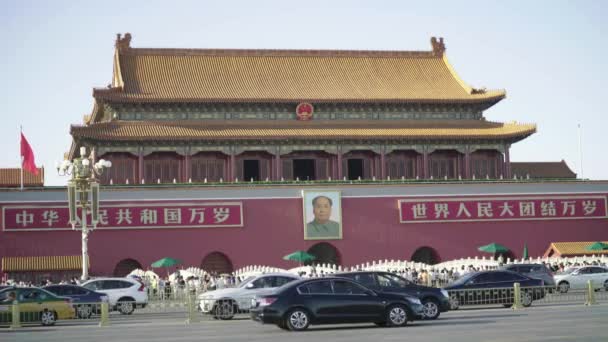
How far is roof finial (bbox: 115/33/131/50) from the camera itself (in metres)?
54.2

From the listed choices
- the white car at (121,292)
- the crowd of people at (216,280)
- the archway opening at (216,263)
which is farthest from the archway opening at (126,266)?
the white car at (121,292)

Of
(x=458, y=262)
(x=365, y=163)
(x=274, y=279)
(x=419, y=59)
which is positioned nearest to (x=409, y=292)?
(x=274, y=279)

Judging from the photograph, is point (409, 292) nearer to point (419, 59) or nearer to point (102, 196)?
point (102, 196)

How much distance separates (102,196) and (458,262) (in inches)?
611

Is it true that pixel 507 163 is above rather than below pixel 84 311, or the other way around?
above

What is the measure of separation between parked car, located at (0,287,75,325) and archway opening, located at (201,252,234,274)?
18882 millimetres

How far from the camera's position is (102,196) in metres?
46.1

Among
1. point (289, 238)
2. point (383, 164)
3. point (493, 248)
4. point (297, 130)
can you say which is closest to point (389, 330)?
point (493, 248)

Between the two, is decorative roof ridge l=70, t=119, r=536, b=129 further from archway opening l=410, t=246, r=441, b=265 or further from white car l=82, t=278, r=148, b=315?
white car l=82, t=278, r=148, b=315

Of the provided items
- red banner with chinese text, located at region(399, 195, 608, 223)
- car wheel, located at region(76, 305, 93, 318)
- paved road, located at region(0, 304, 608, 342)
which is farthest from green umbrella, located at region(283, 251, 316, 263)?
paved road, located at region(0, 304, 608, 342)

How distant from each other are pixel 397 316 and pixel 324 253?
26452 mm

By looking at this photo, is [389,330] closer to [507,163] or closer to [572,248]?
[572,248]

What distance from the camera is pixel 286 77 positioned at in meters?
54.6

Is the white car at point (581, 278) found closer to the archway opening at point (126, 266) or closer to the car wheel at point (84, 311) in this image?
the car wheel at point (84, 311)
